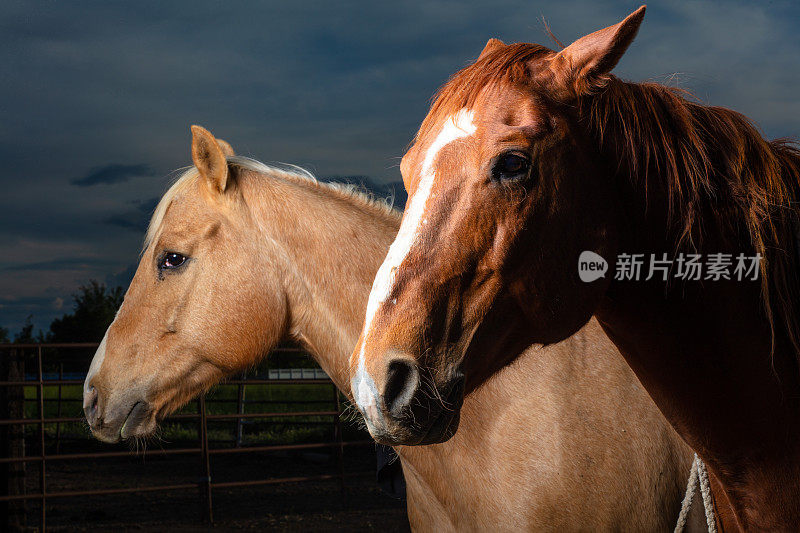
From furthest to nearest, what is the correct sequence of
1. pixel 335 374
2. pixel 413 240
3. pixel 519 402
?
pixel 335 374, pixel 519 402, pixel 413 240

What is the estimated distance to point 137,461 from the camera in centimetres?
1306

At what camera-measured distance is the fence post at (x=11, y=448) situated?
6750 millimetres

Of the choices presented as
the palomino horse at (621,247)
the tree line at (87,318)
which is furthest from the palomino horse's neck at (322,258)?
the tree line at (87,318)

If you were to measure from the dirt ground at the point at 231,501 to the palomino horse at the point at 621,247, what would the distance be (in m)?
7.16

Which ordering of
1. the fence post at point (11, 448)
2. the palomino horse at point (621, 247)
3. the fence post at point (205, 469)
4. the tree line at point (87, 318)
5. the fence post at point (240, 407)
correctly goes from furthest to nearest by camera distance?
the tree line at point (87, 318), the fence post at point (240, 407), the fence post at point (205, 469), the fence post at point (11, 448), the palomino horse at point (621, 247)

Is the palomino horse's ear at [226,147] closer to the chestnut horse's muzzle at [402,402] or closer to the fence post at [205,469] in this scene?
the chestnut horse's muzzle at [402,402]

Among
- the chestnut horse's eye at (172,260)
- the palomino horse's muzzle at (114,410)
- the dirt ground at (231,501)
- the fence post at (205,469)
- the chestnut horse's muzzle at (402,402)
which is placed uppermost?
the chestnut horse's eye at (172,260)

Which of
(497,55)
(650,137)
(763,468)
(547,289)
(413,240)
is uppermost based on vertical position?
(497,55)

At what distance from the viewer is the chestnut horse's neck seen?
1355 millimetres

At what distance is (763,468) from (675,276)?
494 millimetres

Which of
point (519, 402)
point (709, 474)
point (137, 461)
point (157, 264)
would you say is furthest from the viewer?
point (137, 461)

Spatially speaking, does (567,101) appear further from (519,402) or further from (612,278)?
(519,402)

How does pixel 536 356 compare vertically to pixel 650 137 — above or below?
below

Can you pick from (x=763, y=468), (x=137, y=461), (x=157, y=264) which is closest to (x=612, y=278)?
(x=763, y=468)
